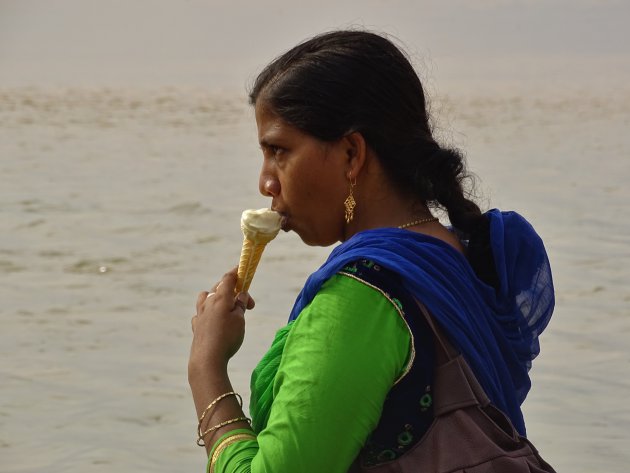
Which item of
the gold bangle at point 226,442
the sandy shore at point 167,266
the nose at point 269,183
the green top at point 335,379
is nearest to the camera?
the green top at point 335,379

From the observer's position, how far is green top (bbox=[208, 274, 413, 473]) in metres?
2.08

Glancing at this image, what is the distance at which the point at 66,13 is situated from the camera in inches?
847

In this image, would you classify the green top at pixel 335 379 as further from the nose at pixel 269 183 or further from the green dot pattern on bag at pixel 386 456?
the nose at pixel 269 183

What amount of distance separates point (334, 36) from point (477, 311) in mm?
584

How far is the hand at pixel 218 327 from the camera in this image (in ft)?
7.69

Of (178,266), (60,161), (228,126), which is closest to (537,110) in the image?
(228,126)

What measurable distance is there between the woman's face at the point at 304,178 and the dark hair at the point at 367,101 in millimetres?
25

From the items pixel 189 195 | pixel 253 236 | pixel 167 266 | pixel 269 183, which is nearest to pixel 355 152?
pixel 269 183

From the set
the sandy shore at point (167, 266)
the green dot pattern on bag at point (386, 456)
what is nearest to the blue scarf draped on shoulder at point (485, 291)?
the green dot pattern on bag at point (386, 456)

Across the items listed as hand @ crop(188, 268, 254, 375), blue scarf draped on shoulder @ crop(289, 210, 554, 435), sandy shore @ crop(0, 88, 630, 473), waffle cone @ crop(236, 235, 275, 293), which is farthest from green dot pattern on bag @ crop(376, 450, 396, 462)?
sandy shore @ crop(0, 88, 630, 473)

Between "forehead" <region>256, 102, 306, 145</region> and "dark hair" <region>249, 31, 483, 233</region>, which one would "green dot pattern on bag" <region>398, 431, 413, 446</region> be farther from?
"forehead" <region>256, 102, 306, 145</region>

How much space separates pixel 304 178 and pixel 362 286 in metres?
0.28

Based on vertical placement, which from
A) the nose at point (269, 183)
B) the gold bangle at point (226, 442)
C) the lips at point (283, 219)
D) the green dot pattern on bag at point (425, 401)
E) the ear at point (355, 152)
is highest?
the ear at point (355, 152)

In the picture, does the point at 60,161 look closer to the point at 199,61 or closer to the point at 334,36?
the point at 199,61
